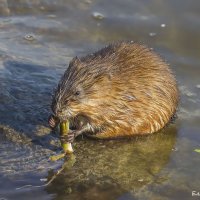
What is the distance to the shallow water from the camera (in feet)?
14.7

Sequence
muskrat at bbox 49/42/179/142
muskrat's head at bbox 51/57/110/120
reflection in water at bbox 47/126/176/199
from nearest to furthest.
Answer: reflection in water at bbox 47/126/176/199
muskrat's head at bbox 51/57/110/120
muskrat at bbox 49/42/179/142

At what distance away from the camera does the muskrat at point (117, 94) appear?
15.5 ft

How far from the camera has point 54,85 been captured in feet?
19.3

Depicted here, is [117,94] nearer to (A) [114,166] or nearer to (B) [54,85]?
(A) [114,166]

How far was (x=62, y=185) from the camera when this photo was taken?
4453 mm

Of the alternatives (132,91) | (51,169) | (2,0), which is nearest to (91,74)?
(132,91)

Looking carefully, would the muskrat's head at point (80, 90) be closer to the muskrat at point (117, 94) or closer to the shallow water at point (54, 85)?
Result: the muskrat at point (117, 94)

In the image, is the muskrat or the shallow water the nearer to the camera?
the shallow water

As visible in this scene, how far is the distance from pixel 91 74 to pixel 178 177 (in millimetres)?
1091

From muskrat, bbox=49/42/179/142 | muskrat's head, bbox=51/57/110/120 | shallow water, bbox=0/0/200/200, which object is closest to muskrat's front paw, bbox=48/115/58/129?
muskrat, bbox=49/42/179/142

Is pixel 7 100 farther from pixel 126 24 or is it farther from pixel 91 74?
pixel 126 24

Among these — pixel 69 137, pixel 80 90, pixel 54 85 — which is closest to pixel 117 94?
pixel 80 90

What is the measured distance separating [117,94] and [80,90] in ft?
1.33

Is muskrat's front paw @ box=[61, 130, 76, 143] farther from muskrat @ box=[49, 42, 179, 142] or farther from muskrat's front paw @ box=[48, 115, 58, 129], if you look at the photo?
muskrat's front paw @ box=[48, 115, 58, 129]
